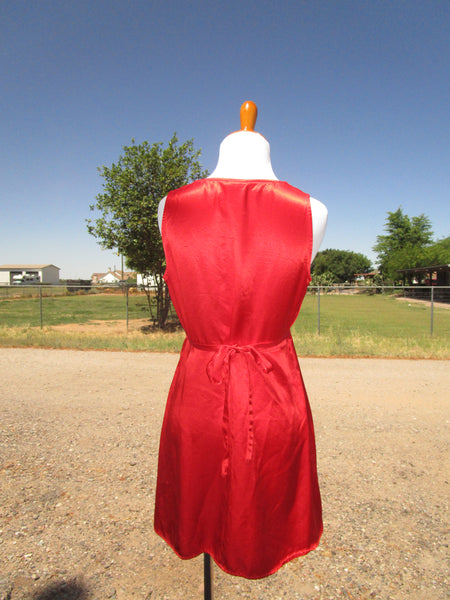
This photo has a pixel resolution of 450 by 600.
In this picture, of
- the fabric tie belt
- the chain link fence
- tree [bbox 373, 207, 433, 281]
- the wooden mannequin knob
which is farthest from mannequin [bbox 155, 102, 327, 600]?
tree [bbox 373, 207, 433, 281]

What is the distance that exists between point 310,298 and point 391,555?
1109 inches

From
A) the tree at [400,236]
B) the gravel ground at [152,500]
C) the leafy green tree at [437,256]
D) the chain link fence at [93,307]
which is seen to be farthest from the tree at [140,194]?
the tree at [400,236]

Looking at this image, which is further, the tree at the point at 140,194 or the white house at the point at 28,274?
the white house at the point at 28,274

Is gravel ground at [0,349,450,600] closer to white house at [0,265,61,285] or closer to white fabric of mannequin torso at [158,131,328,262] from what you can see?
white fabric of mannequin torso at [158,131,328,262]

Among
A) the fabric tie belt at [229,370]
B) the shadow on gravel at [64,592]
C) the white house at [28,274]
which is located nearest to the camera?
the fabric tie belt at [229,370]

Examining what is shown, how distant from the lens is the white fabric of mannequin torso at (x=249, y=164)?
1.24 meters

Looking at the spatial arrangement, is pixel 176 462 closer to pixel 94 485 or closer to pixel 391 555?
pixel 391 555

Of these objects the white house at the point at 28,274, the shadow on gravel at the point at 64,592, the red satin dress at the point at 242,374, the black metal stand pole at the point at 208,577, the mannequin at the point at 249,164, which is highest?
the white house at the point at 28,274

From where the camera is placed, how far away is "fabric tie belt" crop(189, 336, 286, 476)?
1166 millimetres

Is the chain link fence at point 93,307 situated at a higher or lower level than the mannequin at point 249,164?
lower

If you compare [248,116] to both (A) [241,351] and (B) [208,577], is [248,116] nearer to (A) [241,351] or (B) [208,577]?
(A) [241,351]

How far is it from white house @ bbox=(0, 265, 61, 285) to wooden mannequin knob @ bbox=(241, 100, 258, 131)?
61.8 m

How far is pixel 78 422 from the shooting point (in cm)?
371

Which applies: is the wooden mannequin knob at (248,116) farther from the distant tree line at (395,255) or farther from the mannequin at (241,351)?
the distant tree line at (395,255)
